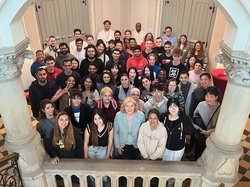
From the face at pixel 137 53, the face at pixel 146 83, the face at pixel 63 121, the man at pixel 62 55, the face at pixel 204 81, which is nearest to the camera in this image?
the face at pixel 63 121

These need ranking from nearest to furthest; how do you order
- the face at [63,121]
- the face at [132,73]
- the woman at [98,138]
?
the face at [63,121]
the woman at [98,138]
the face at [132,73]

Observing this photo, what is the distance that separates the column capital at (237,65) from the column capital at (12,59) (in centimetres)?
199

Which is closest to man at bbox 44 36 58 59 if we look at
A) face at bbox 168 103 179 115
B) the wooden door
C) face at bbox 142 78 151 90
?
the wooden door

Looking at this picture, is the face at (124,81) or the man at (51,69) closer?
the face at (124,81)

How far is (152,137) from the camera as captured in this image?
10.5 ft

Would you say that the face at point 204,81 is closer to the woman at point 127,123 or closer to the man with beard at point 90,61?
the woman at point 127,123

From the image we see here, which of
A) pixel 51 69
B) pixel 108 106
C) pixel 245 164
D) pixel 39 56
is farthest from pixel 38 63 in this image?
pixel 245 164

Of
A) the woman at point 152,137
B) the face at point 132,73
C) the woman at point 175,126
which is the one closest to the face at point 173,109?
the woman at point 175,126

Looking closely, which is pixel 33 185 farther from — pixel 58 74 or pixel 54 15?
pixel 54 15

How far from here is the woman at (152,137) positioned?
312 cm

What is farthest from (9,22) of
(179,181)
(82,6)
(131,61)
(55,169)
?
(82,6)

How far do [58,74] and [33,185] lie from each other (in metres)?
2.02

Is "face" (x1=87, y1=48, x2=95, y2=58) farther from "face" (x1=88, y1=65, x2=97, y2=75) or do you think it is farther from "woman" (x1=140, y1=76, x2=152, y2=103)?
"woman" (x1=140, y1=76, x2=152, y2=103)

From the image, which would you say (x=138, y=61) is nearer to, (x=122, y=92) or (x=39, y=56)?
(x=122, y=92)
